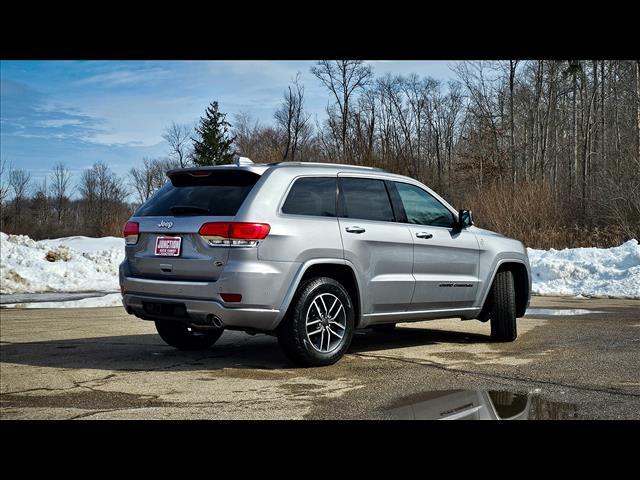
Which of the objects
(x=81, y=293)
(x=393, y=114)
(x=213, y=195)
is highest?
(x=393, y=114)

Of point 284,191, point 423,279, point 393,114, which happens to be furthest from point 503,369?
point 393,114

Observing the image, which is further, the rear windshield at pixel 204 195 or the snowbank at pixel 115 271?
the snowbank at pixel 115 271

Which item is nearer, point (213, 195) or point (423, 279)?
point (213, 195)

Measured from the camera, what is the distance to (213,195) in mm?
6523

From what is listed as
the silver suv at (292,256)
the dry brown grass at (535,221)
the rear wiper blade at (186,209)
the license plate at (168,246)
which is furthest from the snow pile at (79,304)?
the dry brown grass at (535,221)

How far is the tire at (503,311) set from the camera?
8336 mm

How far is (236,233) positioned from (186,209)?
693mm

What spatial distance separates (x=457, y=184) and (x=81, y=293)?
93.0 feet

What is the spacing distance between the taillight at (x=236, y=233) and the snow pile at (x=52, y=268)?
39.0 feet

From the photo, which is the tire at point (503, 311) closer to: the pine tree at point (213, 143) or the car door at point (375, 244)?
the car door at point (375, 244)

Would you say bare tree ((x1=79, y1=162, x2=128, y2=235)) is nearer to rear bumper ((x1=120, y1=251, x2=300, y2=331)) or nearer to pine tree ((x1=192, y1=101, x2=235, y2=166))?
pine tree ((x1=192, y1=101, x2=235, y2=166))

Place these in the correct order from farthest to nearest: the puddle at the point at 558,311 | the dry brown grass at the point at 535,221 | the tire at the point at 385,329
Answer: the dry brown grass at the point at 535,221 < the puddle at the point at 558,311 < the tire at the point at 385,329

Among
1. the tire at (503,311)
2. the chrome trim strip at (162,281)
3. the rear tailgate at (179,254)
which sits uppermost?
the rear tailgate at (179,254)
